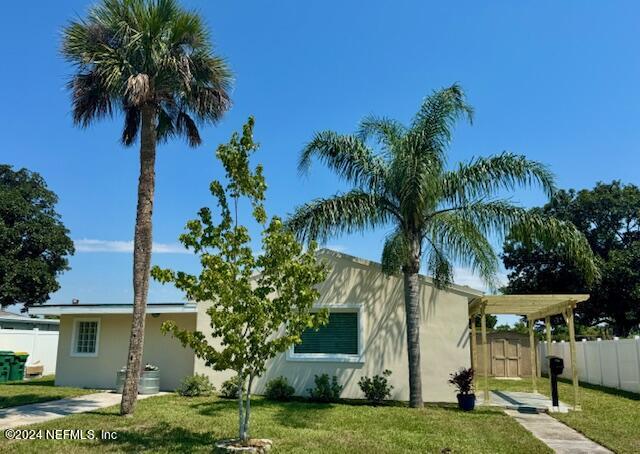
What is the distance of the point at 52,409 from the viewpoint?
11.5 meters

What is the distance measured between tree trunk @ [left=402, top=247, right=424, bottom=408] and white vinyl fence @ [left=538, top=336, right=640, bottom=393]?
754cm

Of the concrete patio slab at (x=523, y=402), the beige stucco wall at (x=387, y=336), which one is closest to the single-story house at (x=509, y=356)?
the concrete patio slab at (x=523, y=402)

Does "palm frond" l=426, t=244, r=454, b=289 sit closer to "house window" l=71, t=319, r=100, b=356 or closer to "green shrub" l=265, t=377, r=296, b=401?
"green shrub" l=265, t=377, r=296, b=401

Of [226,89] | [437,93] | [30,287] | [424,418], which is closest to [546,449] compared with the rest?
[424,418]

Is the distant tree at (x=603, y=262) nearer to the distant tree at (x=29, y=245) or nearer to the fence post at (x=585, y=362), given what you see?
the fence post at (x=585, y=362)

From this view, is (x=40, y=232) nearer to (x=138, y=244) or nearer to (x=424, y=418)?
(x=138, y=244)

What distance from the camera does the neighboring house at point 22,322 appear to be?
82.1ft

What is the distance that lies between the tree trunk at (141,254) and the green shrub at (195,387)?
3497 millimetres

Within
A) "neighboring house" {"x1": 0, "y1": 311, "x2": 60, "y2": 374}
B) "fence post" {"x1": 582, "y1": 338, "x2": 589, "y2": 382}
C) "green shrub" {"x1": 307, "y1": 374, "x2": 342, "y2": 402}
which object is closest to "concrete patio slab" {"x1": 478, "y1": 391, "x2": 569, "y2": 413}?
"green shrub" {"x1": 307, "y1": 374, "x2": 342, "y2": 402}

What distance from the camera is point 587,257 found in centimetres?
1200

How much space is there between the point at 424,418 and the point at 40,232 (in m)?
27.0

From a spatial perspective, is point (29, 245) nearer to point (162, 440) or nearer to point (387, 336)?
point (387, 336)

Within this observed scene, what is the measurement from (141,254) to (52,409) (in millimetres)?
4040

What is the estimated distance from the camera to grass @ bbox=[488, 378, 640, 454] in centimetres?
876
